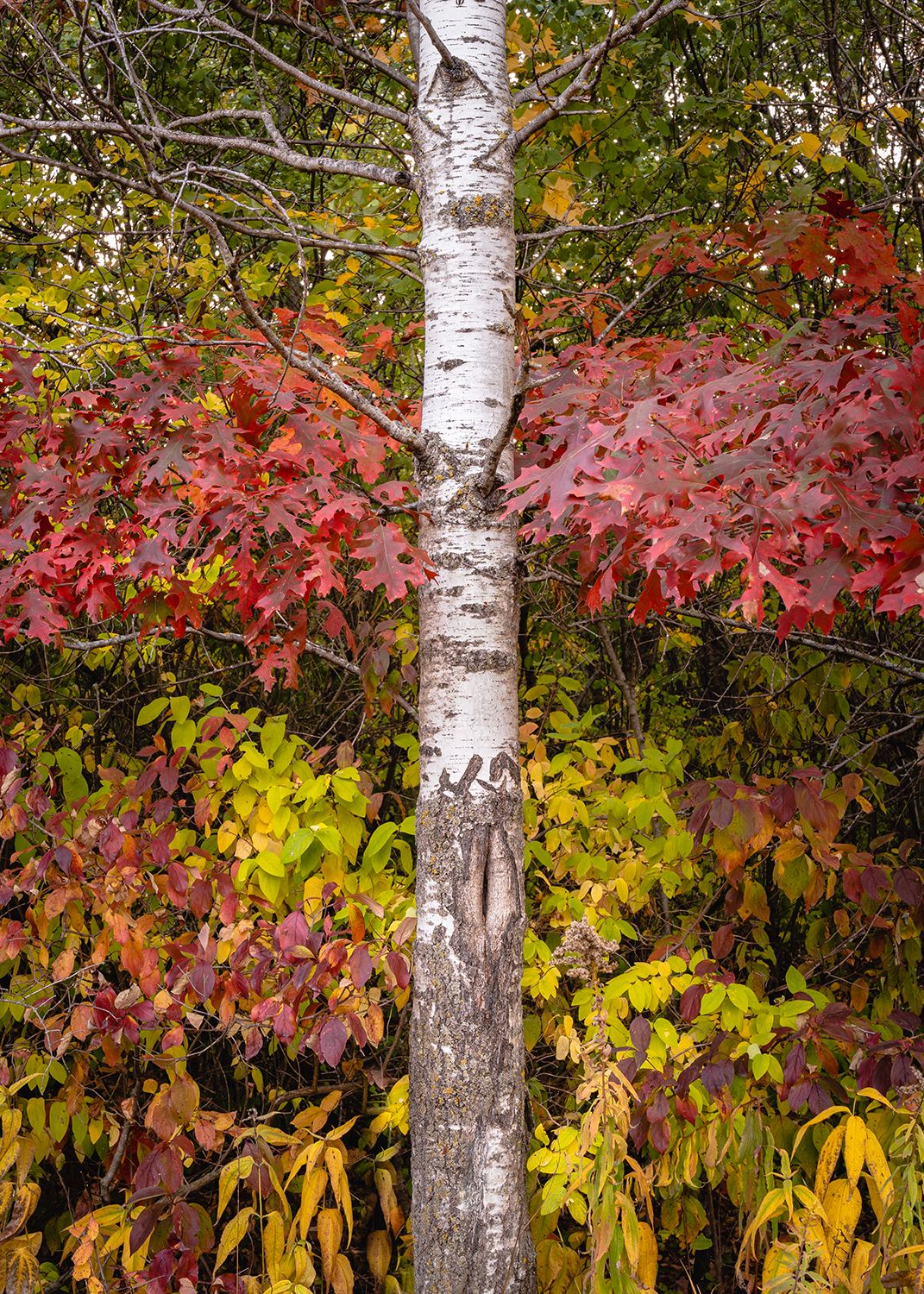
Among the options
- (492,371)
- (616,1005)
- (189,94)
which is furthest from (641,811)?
(189,94)

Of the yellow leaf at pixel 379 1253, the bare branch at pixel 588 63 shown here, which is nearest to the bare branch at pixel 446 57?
the bare branch at pixel 588 63

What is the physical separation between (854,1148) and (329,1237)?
1.17 metres

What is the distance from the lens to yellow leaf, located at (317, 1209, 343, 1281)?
7.27 feet

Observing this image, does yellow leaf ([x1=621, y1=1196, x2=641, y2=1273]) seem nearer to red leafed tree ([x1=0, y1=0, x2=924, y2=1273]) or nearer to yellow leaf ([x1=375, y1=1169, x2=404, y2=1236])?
red leafed tree ([x1=0, y1=0, x2=924, y2=1273])

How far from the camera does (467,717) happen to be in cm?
208

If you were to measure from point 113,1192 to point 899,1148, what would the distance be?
8.56 ft

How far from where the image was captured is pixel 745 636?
3799 mm

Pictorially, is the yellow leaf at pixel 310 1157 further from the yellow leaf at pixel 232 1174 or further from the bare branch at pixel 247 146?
the bare branch at pixel 247 146

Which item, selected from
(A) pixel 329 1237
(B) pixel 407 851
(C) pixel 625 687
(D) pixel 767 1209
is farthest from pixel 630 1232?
(C) pixel 625 687

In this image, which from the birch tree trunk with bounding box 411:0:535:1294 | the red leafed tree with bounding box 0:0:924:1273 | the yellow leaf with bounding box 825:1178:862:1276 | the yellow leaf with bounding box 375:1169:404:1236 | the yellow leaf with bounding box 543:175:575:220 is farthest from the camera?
the yellow leaf with bounding box 543:175:575:220

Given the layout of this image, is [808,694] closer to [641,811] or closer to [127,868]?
[641,811]

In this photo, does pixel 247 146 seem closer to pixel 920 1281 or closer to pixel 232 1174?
pixel 232 1174

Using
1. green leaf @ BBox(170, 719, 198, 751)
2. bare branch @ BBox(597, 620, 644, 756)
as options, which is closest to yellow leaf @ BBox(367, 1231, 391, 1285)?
green leaf @ BBox(170, 719, 198, 751)

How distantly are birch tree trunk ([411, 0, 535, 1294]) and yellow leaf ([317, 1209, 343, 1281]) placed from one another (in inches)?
11.6
